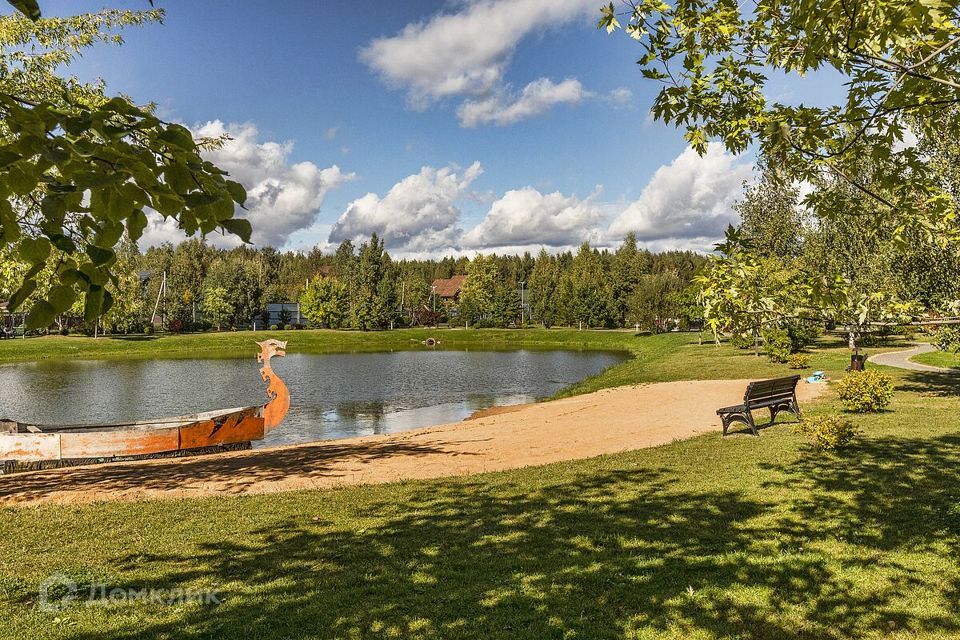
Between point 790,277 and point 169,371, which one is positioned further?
point 169,371

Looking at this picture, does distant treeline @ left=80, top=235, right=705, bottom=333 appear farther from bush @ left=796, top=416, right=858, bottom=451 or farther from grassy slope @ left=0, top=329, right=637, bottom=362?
bush @ left=796, top=416, right=858, bottom=451

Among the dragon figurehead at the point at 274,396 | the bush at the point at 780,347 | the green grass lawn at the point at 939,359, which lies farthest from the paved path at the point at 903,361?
the dragon figurehead at the point at 274,396

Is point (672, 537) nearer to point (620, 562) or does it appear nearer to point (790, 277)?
point (620, 562)

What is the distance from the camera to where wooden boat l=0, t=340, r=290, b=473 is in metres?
14.7

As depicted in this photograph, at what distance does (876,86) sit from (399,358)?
54.9 meters

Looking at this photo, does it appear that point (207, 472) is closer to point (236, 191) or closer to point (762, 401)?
point (236, 191)

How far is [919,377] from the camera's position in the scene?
2352 cm

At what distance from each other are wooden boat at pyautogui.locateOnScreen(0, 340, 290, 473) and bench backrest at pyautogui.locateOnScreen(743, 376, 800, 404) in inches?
583

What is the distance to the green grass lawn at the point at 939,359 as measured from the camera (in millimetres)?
28303

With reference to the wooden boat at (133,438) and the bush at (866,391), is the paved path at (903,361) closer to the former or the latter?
the bush at (866,391)

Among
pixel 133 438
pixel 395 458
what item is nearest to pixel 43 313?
pixel 395 458

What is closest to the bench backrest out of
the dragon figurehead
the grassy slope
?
the dragon figurehead

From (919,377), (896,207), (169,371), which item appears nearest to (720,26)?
(896,207)

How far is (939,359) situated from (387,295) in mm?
75965
